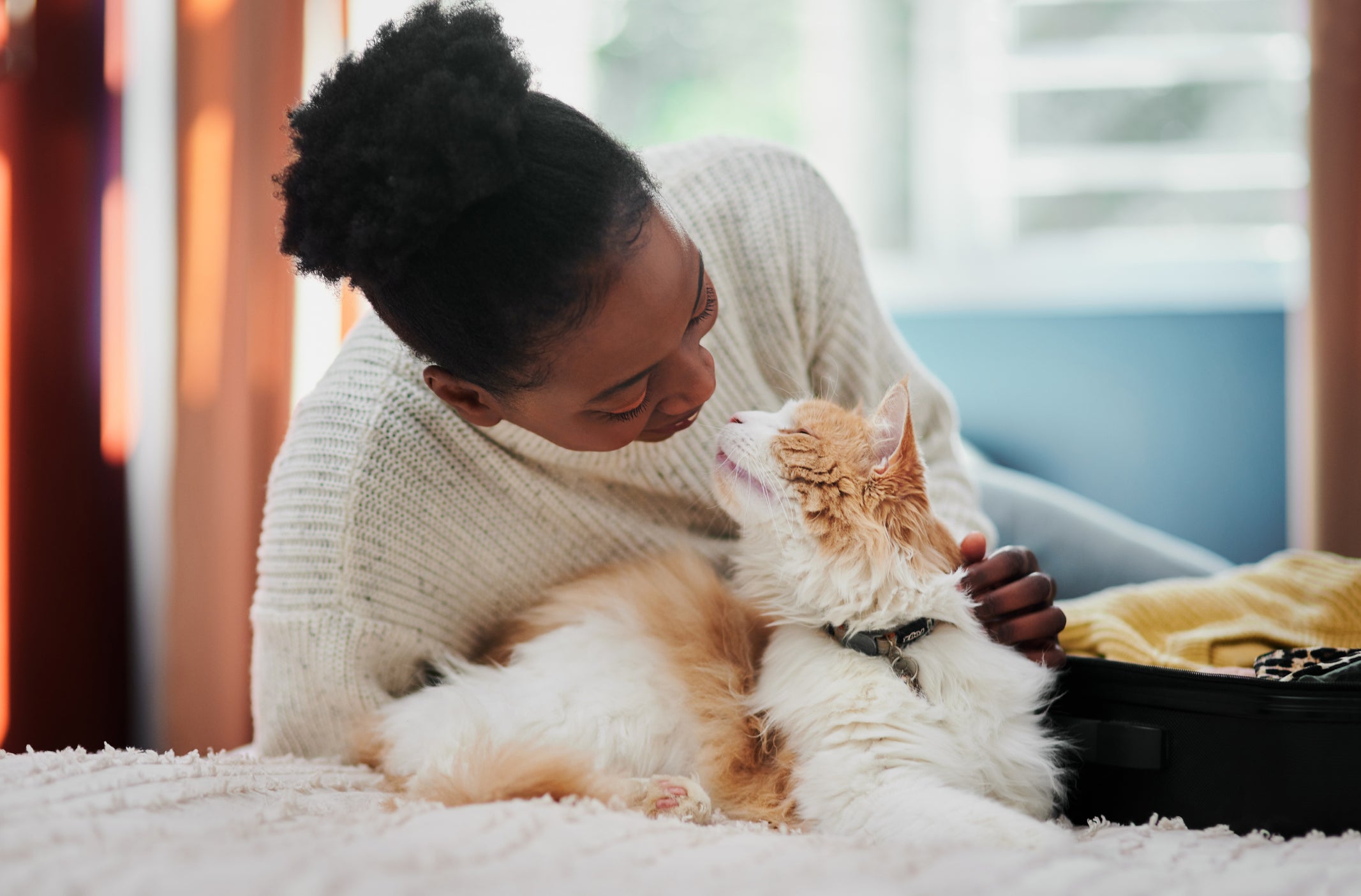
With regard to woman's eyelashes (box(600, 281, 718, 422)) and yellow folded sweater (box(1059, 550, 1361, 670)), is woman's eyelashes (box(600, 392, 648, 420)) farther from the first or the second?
yellow folded sweater (box(1059, 550, 1361, 670))

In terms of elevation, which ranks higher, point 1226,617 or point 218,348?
point 218,348

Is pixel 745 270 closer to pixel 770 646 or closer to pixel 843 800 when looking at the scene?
pixel 770 646

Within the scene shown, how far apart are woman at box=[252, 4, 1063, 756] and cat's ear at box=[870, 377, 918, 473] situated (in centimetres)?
14

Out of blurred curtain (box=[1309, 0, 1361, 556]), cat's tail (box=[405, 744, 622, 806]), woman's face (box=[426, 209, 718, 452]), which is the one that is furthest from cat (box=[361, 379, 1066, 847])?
blurred curtain (box=[1309, 0, 1361, 556])

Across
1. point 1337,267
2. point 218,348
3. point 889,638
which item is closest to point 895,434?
point 889,638

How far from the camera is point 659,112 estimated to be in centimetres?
305

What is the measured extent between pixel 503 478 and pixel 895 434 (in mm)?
489

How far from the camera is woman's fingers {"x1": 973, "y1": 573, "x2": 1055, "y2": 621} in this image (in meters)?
0.96

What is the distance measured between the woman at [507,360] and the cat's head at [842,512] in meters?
0.08

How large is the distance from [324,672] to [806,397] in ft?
2.18

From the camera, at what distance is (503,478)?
1129mm

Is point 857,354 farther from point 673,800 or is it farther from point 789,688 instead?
point 673,800

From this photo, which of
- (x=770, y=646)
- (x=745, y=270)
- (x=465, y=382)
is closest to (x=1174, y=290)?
(x=745, y=270)

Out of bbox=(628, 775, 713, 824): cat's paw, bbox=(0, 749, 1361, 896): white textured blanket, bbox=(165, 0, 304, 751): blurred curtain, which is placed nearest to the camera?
bbox=(0, 749, 1361, 896): white textured blanket
